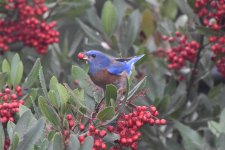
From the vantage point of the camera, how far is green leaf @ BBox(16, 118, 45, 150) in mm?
2498

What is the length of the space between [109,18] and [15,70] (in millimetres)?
1082

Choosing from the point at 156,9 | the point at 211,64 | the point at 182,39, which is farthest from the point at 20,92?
the point at 156,9

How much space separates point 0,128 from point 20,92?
714mm

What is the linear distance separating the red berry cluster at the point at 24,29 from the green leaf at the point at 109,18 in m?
0.34

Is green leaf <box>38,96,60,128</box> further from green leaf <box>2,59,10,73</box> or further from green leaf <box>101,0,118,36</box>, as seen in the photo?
green leaf <box>101,0,118,36</box>

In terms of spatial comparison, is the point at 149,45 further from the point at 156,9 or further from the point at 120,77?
the point at 120,77

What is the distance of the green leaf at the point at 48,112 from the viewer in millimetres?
2697

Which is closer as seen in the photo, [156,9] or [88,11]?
[88,11]

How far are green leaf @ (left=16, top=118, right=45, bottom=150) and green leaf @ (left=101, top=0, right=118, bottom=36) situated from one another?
1.72m

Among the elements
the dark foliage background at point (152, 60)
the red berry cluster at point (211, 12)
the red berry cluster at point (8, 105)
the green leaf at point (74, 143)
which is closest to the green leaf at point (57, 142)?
the green leaf at point (74, 143)

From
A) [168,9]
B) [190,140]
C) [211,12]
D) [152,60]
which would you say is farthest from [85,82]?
[168,9]

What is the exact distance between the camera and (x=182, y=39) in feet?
13.0

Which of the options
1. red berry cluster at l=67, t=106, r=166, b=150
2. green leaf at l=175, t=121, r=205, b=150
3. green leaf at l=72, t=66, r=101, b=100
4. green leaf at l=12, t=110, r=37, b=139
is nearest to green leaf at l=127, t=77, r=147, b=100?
red berry cluster at l=67, t=106, r=166, b=150

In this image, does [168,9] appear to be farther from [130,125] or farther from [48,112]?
[48,112]
